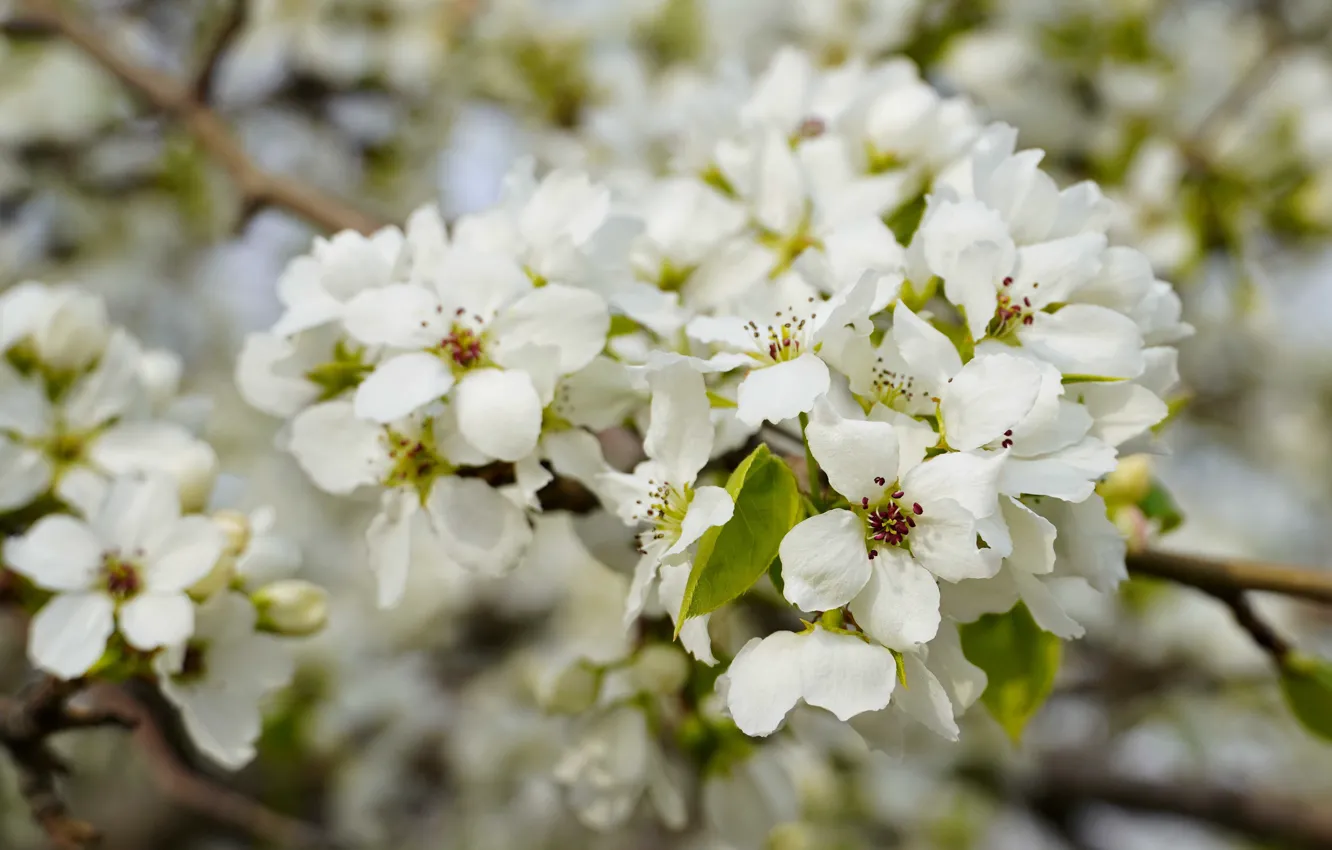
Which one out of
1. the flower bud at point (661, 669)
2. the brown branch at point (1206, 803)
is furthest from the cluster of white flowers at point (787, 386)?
the brown branch at point (1206, 803)

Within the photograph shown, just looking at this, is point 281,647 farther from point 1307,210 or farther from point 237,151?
point 1307,210

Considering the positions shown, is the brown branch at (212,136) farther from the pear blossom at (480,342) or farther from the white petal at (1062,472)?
the white petal at (1062,472)

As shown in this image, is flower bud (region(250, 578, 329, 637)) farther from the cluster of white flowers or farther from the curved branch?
the curved branch

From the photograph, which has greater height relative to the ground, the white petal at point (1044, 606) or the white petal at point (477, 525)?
the white petal at point (1044, 606)

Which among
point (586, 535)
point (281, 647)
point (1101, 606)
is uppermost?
point (586, 535)

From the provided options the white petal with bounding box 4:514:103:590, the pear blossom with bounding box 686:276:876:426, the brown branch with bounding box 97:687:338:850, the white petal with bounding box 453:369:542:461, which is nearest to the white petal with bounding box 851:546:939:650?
the pear blossom with bounding box 686:276:876:426

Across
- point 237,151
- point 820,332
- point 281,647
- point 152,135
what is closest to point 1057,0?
point 237,151
